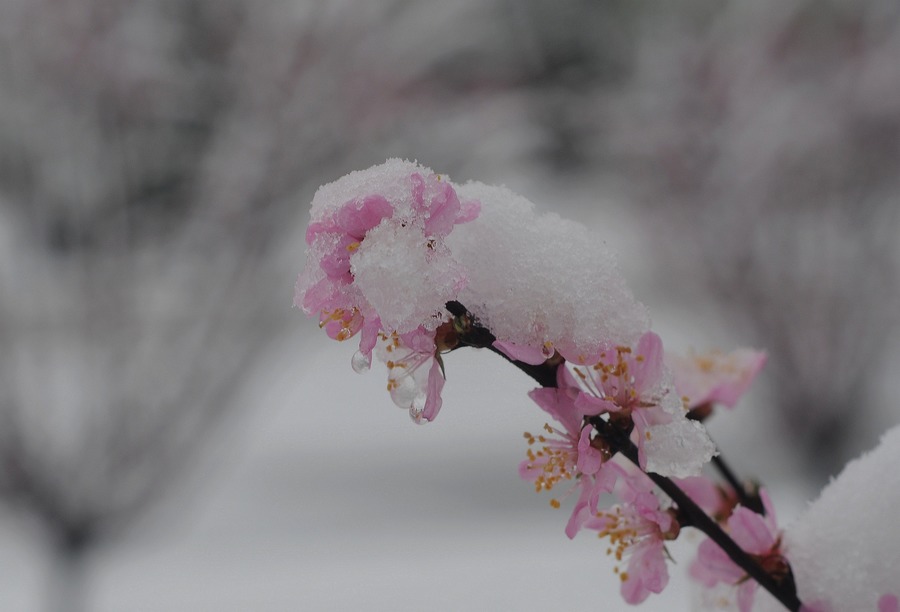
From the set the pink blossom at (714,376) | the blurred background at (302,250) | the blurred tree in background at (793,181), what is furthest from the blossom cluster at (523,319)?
the blurred tree in background at (793,181)

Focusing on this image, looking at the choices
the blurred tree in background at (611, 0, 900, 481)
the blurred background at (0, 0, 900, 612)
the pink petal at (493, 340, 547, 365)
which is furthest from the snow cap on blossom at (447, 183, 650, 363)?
the blurred tree in background at (611, 0, 900, 481)

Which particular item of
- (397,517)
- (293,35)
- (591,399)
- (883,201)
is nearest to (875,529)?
(591,399)

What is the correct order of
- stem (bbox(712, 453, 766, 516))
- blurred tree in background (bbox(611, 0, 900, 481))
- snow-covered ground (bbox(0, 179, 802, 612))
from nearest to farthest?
stem (bbox(712, 453, 766, 516)) → snow-covered ground (bbox(0, 179, 802, 612)) → blurred tree in background (bbox(611, 0, 900, 481))

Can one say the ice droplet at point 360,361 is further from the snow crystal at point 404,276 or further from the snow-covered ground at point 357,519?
the snow-covered ground at point 357,519

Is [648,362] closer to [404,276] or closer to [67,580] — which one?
[404,276]

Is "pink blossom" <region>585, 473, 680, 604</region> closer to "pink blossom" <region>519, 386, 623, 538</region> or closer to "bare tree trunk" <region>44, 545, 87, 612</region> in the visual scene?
"pink blossom" <region>519, 386, 623, 538</region>

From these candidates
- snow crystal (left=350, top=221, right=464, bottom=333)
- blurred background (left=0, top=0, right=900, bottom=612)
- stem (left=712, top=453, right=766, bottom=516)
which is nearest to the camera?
snow crystal (left=350, top=221, right=464, bottom=333)

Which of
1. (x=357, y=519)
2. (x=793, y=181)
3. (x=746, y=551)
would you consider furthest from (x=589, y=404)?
(x=357, y=519)
